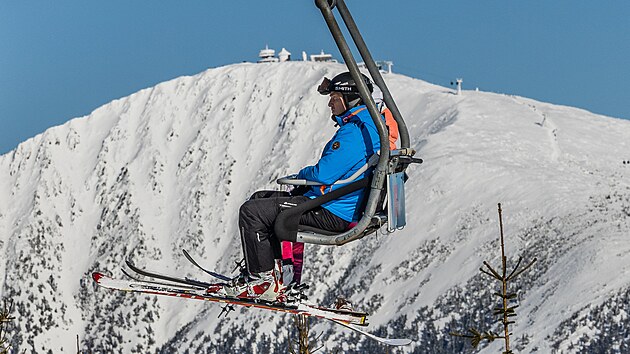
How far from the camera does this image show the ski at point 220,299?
1262 cm

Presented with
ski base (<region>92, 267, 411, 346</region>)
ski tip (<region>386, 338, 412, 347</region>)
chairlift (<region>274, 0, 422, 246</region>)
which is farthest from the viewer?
ski base (<region>92, 267, 411, 346</region>)

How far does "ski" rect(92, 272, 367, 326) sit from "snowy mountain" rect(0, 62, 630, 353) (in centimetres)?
7163

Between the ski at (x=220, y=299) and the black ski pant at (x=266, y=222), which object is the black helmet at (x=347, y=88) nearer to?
the black ski pant at (x=266, y=222)

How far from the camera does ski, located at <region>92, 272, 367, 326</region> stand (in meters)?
12.6

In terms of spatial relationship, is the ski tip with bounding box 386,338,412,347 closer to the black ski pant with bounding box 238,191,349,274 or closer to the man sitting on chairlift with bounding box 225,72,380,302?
the man sitting on chairlift with bounding box 225,72,380,302

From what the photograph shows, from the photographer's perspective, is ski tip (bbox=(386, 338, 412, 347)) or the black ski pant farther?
ski tip (bbox=(386, 338, 412, 347))

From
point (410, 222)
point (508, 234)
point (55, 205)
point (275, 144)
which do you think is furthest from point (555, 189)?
point (55, 205)

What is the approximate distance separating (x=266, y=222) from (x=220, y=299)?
1057 millimetres

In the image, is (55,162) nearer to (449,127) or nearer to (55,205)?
(55,205)

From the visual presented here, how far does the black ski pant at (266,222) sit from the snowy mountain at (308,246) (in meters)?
72.4

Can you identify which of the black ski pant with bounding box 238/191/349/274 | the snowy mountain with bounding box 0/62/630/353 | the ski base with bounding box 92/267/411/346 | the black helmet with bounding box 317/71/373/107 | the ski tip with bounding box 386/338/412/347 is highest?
the snowy mountain with bounding box 0/62/630/353

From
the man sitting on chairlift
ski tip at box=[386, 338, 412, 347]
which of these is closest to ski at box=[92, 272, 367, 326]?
the man sitting on chairlift

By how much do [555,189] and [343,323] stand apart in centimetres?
10580

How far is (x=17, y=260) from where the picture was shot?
185250mm
